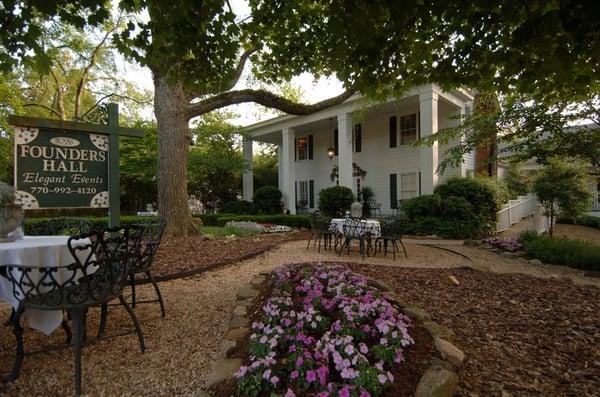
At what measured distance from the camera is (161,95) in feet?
26.5

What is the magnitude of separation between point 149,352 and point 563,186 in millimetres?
10986

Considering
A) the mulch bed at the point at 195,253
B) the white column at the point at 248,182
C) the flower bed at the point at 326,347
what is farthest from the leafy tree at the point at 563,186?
the white column at the point at 248,182

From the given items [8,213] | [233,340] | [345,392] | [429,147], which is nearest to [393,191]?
[429,147]

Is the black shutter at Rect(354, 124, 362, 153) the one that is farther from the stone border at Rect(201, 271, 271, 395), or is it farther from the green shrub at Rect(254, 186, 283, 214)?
the stone border at Rect(201, 271, 271, 395)

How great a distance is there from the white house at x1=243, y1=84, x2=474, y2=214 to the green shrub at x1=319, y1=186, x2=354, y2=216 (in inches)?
26.0

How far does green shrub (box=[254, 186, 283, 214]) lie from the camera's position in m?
16.4

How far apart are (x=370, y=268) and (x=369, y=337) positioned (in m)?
3.08

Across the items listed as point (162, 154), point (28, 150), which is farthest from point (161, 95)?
point (28, 150)

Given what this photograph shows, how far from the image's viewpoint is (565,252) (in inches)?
265

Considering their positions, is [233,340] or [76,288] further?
[233,340]

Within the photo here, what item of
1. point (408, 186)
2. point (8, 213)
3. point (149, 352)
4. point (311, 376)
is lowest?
point (149, 352)

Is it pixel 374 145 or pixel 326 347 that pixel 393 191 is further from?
pixel 326 347

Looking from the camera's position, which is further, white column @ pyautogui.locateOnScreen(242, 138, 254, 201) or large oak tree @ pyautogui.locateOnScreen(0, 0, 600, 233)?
white column @ pyautogui.locateOnScreen(242, 138, 254, 201)

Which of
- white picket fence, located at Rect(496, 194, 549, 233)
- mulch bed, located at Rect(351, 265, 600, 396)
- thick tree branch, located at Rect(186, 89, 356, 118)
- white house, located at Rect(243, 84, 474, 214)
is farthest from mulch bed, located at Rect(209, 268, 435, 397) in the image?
white picket fence, located at Rect(496, 194, 549, 233)
